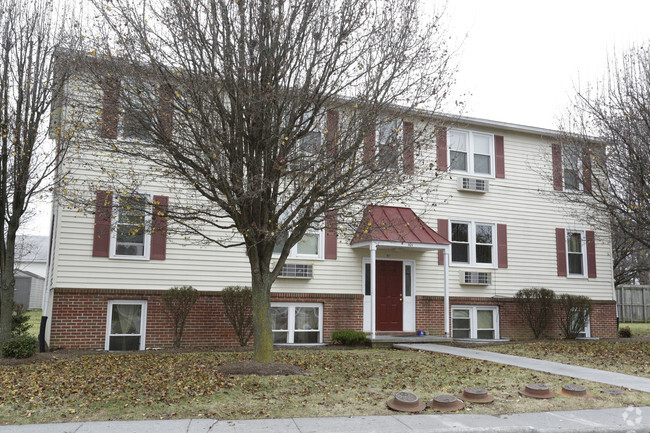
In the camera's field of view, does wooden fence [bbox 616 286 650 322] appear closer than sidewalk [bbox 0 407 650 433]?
No

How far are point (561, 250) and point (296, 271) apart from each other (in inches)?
343

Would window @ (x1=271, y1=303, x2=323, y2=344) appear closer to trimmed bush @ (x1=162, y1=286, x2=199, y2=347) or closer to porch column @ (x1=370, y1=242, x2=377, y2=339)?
porch column @ (x1=370, y1=242, x2=377, y2=339)

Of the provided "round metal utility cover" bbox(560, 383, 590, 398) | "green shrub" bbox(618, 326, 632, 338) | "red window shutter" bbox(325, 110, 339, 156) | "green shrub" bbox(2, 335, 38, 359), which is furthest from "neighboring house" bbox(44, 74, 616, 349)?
"round metal utility cover" bbox(560, 383, 590, 398)

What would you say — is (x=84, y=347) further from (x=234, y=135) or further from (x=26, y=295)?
(x=26, y=295)

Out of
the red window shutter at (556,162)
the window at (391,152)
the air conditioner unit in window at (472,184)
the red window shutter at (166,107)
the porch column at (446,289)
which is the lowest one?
the porch column at (446,289)

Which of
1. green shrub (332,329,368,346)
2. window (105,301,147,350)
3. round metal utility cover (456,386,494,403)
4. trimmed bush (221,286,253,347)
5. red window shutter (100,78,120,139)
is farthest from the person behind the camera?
green shrub (332,329,368,346)

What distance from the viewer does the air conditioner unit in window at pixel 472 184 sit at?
1584cm

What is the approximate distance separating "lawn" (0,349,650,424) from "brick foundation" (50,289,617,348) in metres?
2.03

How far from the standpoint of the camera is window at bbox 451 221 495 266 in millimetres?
15828

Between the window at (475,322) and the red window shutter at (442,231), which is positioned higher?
the red window shutter at (442,231)

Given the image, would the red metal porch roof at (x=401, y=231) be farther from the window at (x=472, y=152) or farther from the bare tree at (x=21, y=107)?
the bare tree at (x=21, y=107)

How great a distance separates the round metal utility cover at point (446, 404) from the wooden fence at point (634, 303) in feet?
76.5

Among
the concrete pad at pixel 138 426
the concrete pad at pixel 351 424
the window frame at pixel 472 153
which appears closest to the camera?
the concrete pad at pixel 138 426

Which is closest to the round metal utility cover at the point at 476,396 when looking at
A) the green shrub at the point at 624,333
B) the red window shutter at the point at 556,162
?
the red window shutter at the point at 556,162
